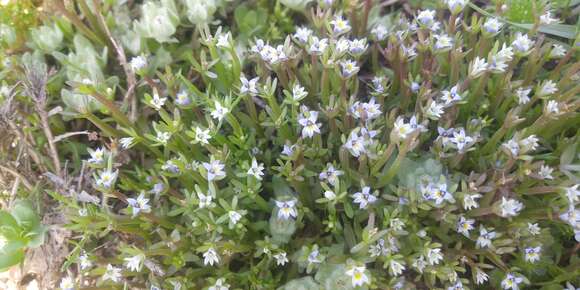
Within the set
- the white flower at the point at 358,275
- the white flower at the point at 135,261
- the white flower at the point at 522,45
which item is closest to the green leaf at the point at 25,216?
the white flower at the point at 135,261

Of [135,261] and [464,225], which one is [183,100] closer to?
[135,261]

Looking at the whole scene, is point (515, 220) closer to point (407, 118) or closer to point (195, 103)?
point (407, 118)

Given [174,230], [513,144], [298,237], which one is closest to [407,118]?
[513,144]

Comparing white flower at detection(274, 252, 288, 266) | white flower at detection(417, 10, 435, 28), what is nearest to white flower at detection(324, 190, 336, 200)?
white flower at detection(274, 252, 288, 266)

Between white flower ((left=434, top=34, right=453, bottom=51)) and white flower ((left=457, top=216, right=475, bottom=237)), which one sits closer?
white flower ((left=457, top=216, right=475, bottom=237))

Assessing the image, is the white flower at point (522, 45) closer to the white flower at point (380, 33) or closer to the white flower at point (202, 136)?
the white flower at point (380, 33)

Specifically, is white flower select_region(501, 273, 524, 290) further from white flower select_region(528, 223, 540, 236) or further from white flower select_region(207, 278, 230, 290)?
white flower select_region(207, 278, 230, 290)
